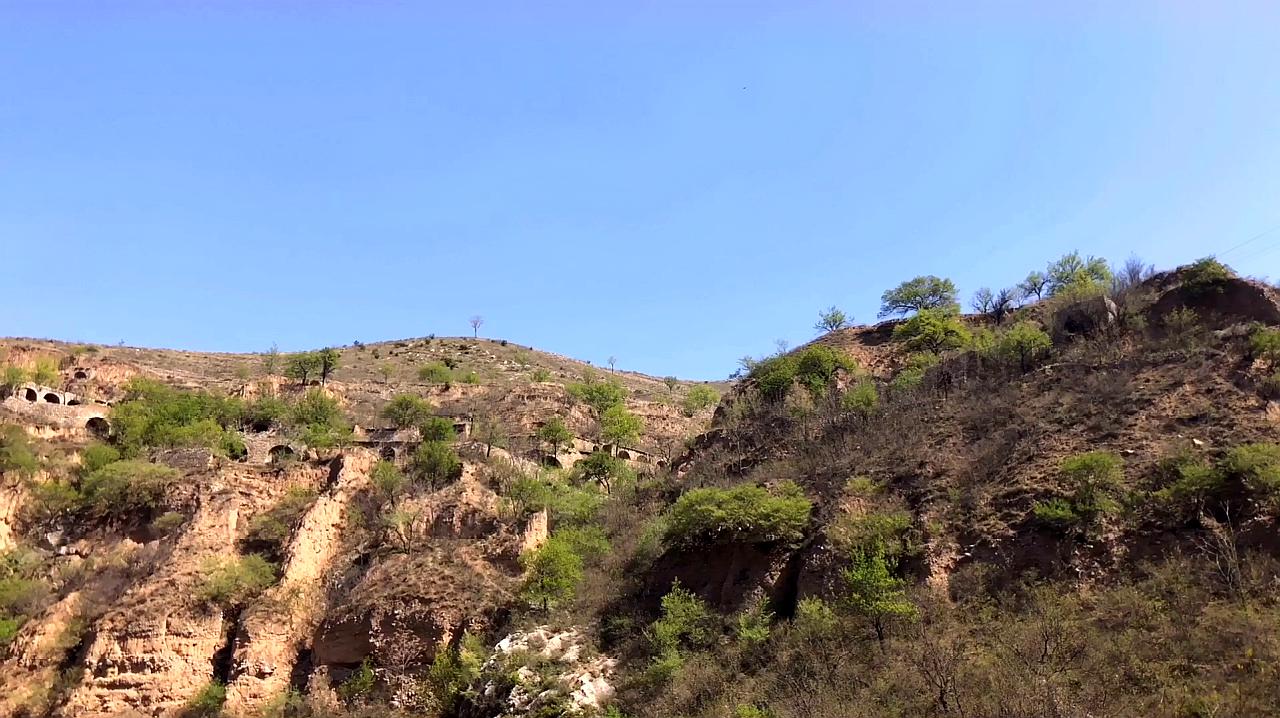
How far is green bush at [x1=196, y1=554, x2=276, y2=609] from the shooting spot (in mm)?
22109

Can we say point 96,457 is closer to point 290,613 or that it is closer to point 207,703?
point 290,613

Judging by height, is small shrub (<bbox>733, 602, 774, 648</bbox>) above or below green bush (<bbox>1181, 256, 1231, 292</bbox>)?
below

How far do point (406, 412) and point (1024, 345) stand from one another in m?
26.2

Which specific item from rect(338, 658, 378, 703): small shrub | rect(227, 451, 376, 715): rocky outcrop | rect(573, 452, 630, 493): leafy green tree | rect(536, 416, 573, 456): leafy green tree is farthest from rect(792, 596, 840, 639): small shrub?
rect(536, 416, 573, 456): leafy green tree

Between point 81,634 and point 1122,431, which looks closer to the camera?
point 1122,431

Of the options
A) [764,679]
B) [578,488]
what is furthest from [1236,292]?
[578,488]

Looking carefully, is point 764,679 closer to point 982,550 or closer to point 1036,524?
point 982,550

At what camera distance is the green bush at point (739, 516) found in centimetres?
1911

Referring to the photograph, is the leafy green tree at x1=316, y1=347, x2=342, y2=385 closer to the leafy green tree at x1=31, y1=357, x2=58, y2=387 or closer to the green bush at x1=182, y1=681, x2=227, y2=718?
the leafy green tree at x1=31, y1=357, x2=58, y2=387

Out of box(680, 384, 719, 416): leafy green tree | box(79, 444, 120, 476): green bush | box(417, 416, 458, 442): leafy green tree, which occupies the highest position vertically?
box(680, 384, 719, 416): leafy green tree

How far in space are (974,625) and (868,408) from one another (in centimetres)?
1074

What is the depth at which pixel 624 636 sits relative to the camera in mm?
18625

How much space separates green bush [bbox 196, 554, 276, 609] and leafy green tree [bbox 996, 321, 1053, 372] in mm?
20819

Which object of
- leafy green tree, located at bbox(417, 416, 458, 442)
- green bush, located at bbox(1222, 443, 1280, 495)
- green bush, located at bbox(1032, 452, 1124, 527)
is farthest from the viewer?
leafy green tree, located at bbox(417, 416, 458, 442)
